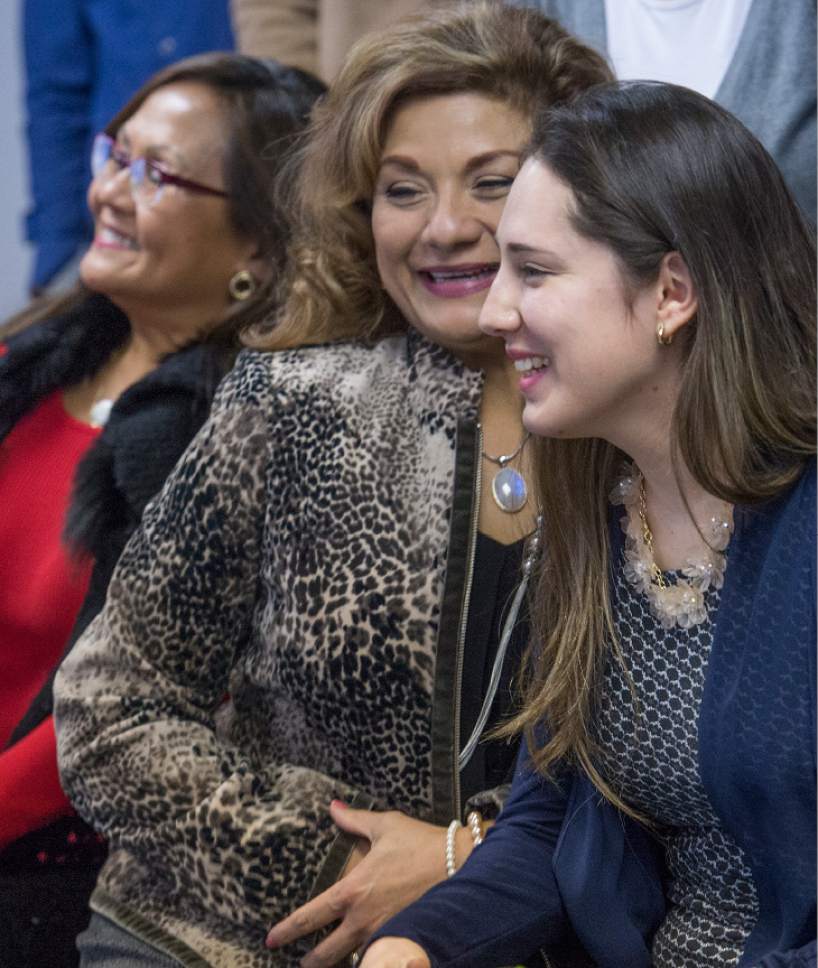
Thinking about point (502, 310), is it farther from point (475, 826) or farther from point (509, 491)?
point (475, 826)

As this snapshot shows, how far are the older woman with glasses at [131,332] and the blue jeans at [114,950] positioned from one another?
1.40ft

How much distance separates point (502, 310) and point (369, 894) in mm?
707

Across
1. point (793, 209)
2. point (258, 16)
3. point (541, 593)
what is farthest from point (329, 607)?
point (258, 16)

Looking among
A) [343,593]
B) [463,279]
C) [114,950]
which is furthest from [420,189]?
[114,950]

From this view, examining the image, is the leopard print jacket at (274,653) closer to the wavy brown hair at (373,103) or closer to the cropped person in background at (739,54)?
the wavy brown hair at (373,103)

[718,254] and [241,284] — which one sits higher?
[718,254]

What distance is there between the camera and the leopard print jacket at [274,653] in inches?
75.8

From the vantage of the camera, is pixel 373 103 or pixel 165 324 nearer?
pixel 373 103

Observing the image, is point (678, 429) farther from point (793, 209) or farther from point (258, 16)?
point (258, 16)

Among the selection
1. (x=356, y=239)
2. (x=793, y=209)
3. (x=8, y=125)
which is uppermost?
(x=793, y=209)

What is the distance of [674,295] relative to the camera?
157 cm

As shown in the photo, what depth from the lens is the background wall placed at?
14.1 feet

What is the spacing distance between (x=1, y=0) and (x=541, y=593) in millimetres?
2986

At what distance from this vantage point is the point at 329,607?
1.97 meters
